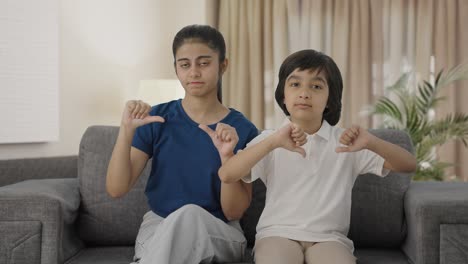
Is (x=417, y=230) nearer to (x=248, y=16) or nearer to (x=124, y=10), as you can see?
(x=124, y=10)

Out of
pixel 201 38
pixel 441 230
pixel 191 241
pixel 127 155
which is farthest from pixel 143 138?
pixel 441 230

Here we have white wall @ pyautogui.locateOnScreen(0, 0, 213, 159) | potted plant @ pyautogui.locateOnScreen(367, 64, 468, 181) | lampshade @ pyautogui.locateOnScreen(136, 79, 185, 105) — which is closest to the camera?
white wall @ pyautogui.locateOnScreen(0, 0, 213, 159)

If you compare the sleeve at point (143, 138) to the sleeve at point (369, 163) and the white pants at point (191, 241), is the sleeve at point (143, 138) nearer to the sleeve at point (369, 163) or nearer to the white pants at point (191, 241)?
the white pants at point (191, 241)

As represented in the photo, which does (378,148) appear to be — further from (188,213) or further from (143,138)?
(143,138)

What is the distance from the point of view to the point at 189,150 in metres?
2.39

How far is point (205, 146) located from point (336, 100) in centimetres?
45

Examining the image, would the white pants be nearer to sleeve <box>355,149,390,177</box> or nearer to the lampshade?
sleeve <box>355,149,390,177</box>

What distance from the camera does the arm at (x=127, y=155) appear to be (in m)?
2.23

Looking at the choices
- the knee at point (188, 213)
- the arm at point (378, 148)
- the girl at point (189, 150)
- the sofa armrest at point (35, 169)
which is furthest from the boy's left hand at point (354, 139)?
the sofa armrest at point (35, 169)

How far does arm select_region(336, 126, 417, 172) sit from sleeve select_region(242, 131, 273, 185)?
29 cm

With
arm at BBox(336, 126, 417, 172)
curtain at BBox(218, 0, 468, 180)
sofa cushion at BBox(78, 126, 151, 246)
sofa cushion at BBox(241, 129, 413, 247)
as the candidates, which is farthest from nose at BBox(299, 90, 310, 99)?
curtain at BBox(218, 0, 468, 180)

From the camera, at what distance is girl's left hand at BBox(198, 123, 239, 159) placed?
2.14 metres

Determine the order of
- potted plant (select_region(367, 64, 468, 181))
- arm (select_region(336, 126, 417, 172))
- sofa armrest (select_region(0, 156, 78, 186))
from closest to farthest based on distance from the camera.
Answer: arm (select_region(336, 126, 417, 172))
sofa armrest (select_region(0, 156, 78, 186))
potted plant (select_region(367, 64, 468, 181))

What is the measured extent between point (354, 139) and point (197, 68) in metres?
0.57
